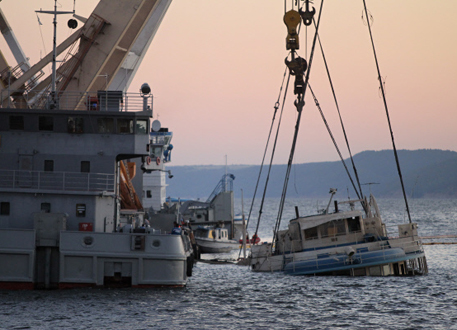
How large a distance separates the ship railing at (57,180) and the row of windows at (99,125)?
2.32 m

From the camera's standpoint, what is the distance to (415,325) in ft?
92.5

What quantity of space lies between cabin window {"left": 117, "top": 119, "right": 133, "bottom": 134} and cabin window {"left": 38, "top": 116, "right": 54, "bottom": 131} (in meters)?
3.32

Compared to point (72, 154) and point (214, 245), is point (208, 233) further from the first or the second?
point (72, 154)

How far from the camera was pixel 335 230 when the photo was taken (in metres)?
44.6

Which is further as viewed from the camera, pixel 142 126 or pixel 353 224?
pixel 353 224

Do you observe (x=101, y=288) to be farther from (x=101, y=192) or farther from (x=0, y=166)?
(x=0, y=166)

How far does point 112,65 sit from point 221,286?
68.2 feet

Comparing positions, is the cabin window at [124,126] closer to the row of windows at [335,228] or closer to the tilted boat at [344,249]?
the tilted boat at [344,249]

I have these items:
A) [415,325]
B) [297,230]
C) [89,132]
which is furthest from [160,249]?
[297,230]

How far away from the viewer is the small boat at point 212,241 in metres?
74.2

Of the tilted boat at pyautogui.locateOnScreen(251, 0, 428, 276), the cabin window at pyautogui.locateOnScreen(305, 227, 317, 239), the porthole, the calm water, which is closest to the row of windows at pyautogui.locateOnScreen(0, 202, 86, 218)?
the porthole

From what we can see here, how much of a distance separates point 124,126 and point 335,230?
16036 millimetres

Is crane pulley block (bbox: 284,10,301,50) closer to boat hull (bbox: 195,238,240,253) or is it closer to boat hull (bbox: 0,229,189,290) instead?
boat hull (bbox: 0,229,189,290)


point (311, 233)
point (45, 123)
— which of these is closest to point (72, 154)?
point (45, 123)
